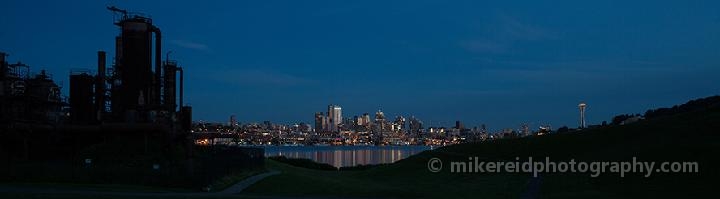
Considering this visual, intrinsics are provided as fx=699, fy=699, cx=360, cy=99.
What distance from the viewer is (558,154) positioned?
5712 centimetres

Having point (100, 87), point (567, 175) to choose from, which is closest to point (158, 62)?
point (100, 87)

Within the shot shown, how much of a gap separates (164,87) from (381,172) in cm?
2843

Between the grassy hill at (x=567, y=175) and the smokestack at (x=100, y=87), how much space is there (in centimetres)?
3074

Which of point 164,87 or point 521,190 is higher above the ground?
point 164,87

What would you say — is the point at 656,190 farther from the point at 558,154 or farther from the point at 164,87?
the point at 164,87

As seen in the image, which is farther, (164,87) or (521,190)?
(164,87)

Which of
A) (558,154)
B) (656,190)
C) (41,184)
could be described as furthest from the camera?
(558,154)

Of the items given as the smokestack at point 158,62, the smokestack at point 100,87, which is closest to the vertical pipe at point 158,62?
the smokestack at point 158,62

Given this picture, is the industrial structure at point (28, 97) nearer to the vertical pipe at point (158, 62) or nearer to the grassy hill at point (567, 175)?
the vertical pipe at point (158, 62)

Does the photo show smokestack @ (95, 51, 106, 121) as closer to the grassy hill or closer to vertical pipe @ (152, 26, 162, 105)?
vertical pipe @ (152, 26, 162, 105)

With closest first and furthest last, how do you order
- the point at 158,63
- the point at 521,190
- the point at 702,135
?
the point at 521,190, the point at 702,135, the point at 158,63

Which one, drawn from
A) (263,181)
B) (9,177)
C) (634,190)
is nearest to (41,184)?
(9,177)

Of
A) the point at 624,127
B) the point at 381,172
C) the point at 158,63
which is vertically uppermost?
the point at 158,63

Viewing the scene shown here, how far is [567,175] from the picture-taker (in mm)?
44750
